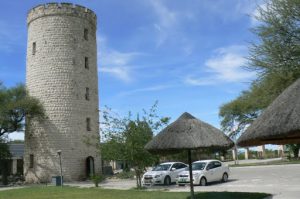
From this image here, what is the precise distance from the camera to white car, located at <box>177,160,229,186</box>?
2433 centimetres

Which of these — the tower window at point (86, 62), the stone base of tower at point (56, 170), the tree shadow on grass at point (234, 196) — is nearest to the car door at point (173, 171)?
the tree shadow on grass at point (234, 196)

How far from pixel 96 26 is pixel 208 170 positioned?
20896 millimetres

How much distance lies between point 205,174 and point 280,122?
55.9 feet

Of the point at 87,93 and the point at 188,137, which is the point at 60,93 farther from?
the point at 188,137

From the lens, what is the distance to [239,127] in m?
55.3

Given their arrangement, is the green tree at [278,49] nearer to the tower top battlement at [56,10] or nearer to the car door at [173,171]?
the car door at [173,171]

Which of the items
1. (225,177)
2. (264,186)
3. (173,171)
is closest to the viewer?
(264,186)

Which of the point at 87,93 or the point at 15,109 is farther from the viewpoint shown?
the point at 87,93

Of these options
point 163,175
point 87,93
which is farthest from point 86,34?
point 163,175

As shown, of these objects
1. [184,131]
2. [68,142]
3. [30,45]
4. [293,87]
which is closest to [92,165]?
[68,142]

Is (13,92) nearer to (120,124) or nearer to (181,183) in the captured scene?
(120,124)

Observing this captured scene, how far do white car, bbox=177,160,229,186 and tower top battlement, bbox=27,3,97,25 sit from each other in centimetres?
1890

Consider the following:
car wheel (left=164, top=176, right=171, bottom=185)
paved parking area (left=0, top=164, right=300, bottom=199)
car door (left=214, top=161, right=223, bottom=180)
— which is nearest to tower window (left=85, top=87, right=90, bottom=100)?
paved parking area (left=0, top=164, right=300, bottom=199)

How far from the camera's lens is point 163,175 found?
1052 inches
